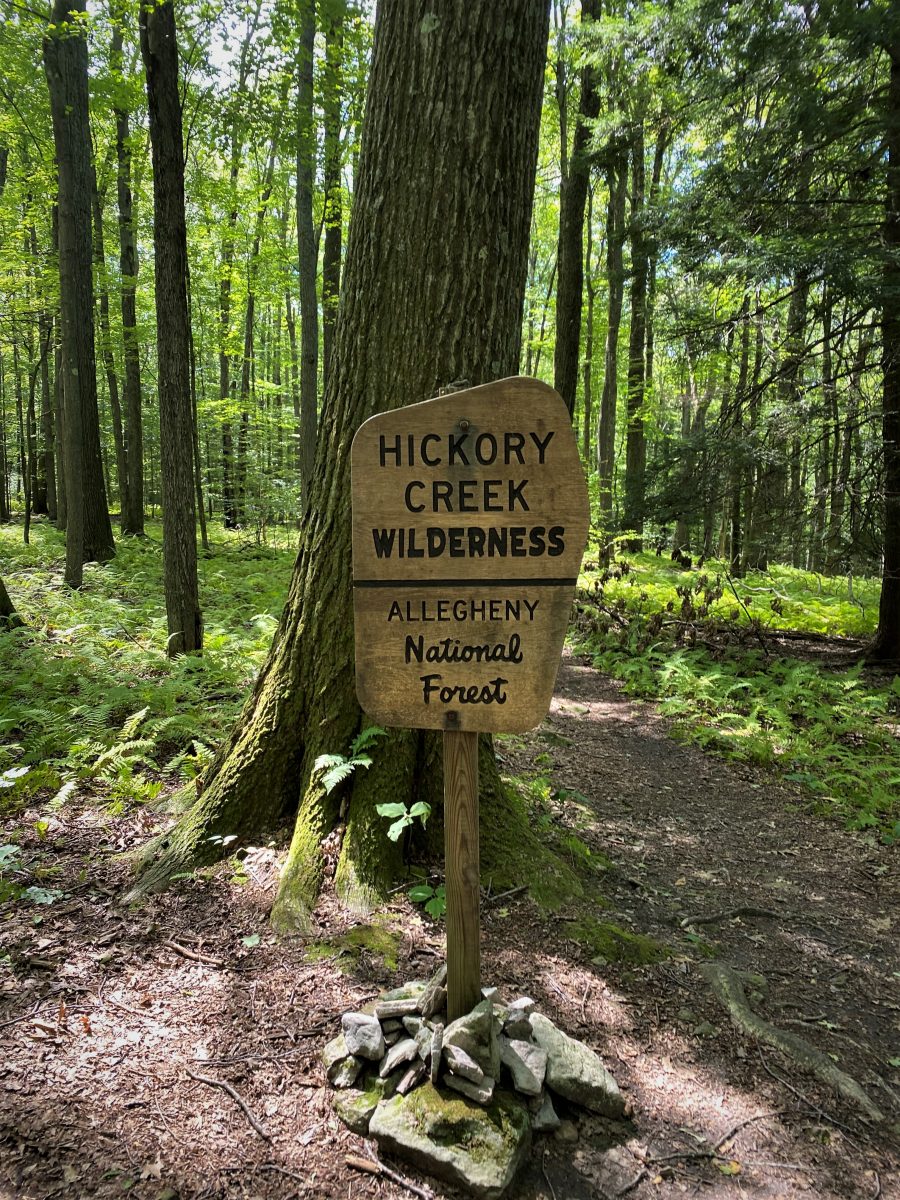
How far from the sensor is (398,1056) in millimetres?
2096

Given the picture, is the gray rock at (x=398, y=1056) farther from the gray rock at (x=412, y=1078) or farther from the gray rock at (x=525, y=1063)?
the gray rock at (x=525, y=1063)

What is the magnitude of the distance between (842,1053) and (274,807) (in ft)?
8.32

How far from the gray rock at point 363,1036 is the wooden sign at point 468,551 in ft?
3.32

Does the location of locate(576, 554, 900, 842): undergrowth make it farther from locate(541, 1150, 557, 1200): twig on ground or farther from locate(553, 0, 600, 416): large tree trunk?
locate(541, 1150, 557, 1200): twig on ground

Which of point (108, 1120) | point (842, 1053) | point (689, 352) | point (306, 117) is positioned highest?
point (306, 117)

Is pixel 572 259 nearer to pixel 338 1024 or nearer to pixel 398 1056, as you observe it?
pixel 338 1024

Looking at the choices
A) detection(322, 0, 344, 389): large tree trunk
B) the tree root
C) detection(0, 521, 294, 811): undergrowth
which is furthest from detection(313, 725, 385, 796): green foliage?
detection(322, 0, 344, 389): large tree trunk

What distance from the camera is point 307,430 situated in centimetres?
1227

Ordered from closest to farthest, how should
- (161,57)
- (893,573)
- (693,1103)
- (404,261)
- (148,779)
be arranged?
(693,1103)
(404,261)
(148,779)
(161,57)
(893,573)

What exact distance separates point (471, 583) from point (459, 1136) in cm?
156

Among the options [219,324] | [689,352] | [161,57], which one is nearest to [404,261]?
[161,57]

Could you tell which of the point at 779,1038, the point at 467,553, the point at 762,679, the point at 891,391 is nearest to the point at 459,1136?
the point at 779,1038

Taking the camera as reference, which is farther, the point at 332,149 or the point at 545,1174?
the point at 332,149

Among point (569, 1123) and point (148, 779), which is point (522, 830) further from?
point (148, 779)
